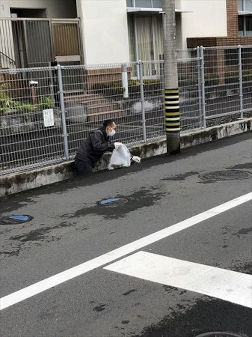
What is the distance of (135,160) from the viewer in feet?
32.0

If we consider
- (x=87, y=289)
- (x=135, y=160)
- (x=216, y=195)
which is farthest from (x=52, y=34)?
(x=87, y=289)

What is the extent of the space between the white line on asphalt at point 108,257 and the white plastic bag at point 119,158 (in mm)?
3054

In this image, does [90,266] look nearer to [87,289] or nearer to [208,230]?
[87,289]

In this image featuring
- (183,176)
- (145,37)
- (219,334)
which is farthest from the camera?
(145,37)

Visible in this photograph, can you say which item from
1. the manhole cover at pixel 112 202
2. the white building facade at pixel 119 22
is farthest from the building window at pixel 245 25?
the manhole cover at pixel 112 202

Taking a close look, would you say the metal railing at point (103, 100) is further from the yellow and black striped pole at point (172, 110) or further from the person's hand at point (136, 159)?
the person's hand at point (136, 159)

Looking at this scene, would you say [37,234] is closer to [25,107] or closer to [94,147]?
[25,107]

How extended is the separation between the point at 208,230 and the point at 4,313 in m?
2.64

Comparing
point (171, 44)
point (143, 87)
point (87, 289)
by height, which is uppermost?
point (171, 44)

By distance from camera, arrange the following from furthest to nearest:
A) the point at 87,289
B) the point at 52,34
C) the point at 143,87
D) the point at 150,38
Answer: the point at 150,38 < the point at 52,34 < the point at 143,87 < the point at 87,289

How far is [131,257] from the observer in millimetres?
5117

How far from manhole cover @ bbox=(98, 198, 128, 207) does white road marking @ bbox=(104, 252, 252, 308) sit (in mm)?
2022

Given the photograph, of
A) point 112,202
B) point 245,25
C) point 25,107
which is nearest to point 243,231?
point 112,202

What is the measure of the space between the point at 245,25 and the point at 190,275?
20394mm
